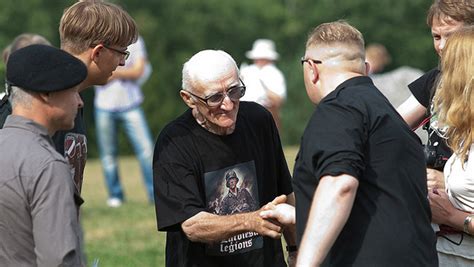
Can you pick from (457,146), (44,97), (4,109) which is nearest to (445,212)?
(457,146)

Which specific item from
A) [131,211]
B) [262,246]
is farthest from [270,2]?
[262,246]

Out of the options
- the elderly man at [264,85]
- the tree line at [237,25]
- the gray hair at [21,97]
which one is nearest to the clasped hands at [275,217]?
the gray hair at [21,97]

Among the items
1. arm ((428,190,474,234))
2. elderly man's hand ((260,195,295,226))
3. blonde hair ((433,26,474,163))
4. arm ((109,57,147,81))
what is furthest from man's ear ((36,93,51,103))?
arm ((109,57,147,81))

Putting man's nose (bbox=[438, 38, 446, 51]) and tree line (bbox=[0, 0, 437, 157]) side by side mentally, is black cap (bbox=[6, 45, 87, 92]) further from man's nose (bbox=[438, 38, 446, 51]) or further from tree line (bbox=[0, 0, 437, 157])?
tree line (bbox=[0, 0, 437, 157])

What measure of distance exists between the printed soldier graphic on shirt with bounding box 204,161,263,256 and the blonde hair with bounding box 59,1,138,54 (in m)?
0.89

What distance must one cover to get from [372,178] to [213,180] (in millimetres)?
1305

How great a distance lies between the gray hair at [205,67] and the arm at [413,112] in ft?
3.37

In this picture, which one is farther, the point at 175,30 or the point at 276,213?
the point at 175,30

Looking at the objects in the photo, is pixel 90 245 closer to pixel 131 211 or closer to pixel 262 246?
pixel 131 211

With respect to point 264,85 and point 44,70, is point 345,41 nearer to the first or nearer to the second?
point 44,70

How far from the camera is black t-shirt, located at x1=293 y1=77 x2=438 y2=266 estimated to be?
4.55 metres

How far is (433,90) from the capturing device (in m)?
5.64

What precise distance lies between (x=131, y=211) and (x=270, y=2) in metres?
45.9

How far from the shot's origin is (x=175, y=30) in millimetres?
56719
